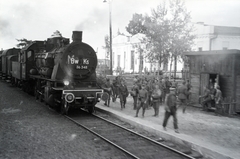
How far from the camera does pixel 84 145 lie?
7.06 meters

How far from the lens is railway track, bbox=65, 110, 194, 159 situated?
6398 millimetres

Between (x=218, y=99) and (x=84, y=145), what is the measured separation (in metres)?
7.21

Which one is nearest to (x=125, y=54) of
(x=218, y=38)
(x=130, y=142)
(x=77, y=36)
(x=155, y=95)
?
(x=218, y=38)

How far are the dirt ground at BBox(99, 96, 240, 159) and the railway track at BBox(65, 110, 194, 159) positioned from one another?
1.00 meters

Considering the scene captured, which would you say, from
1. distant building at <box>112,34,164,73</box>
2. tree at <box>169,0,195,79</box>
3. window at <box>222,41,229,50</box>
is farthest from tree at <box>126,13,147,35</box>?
tree at <box>169,0,195,79</box>

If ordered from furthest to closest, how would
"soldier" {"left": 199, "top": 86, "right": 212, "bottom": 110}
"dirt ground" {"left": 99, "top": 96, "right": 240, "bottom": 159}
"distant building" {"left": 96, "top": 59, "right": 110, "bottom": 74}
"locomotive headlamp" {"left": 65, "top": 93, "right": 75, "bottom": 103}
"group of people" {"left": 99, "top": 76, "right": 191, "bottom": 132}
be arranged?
1. "distant building" {"left": 96, "top": 59, "right": 110, "bottom": 74}
2. "soldier" {"left": 199, "top": 86, "right": 212, "bottom": 110}
3. "locomotive headlamp" {"left": 65, "top": 93, "right": 75, "bottom": 103}
4. "group of people" {"left": 99, "top": 76, "right": 191, "bottom": 132}
5. "dirt ground" {"left": 99, "top": 96, "right": 240, "bottom": 159}

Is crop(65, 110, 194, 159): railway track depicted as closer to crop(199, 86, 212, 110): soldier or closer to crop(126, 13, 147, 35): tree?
crop(199, 86, 212, 110): soldier

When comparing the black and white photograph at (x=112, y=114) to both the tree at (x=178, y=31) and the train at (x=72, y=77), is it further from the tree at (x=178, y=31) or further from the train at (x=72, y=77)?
the tree at (x=178, y=31)

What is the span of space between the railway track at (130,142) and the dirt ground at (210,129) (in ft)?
3.28

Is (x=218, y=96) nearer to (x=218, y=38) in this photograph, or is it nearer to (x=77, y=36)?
(x=77, y=36)

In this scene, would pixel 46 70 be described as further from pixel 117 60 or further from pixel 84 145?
pixel 117 60

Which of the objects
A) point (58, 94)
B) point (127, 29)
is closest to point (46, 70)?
point (58, 94)

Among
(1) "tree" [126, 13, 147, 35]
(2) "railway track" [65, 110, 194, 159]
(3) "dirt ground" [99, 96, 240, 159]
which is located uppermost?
(1) "tree" [126, 13, 147, 35]

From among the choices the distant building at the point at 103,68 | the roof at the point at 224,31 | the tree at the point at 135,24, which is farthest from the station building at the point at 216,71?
the tree at the point at 135,24
